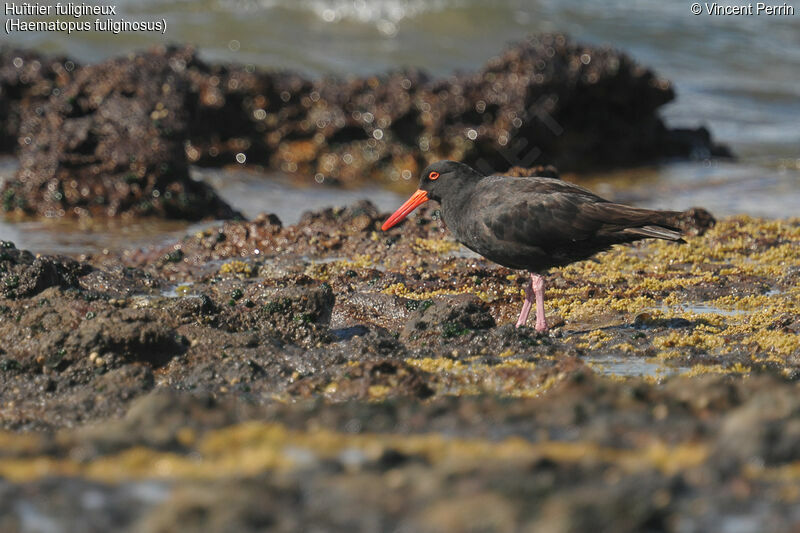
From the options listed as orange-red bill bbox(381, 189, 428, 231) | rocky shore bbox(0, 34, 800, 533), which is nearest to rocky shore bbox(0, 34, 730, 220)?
rocky shore bbox(0, 34, 800, 533)

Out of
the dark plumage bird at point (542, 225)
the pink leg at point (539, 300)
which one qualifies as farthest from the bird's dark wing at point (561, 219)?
the pink leg at point (539, 300)

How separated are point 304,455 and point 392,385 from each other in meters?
1.27

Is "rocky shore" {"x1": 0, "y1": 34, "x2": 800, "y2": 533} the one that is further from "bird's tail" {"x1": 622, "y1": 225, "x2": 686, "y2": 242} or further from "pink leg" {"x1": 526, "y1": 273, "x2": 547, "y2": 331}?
"bird's tail" {"x1": 622, "y1": 225, "x2": 686, "y2": 242}

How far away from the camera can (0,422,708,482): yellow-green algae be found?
2.65m

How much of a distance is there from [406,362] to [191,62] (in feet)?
27.4

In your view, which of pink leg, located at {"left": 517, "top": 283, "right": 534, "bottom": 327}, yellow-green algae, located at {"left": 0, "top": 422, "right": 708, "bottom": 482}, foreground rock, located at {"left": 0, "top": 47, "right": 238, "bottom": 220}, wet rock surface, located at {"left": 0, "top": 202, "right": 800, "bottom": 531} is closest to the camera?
wet rock surface, located at {"left": 0, "top": 202, "right": 800, "bottom": 531}

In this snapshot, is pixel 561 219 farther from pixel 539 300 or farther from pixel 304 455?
pixel 304 455

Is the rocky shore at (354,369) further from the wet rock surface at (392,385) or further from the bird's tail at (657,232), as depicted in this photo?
the bird's tail at (657,232)

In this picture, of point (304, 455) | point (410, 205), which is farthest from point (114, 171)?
point (304, 455)

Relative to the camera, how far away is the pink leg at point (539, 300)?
16.8 feet

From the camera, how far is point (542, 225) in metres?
5.29

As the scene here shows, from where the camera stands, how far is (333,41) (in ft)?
61.8

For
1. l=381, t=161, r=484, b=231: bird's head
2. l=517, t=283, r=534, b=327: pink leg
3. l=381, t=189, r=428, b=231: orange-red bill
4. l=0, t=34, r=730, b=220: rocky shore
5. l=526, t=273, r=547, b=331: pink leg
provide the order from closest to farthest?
1. l=526, t=273, r=547, b=331: pink leg
2. l=517, t=283, r=534, b=327: pink leg
3. l=381, t=161, r=484, b=231: bird's head
4. l=381, t=189, r=428, b=231: orange-red bill
5. l=0, t=34, r=730, b=220: rocky shore

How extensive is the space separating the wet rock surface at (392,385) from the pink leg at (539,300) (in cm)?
8
